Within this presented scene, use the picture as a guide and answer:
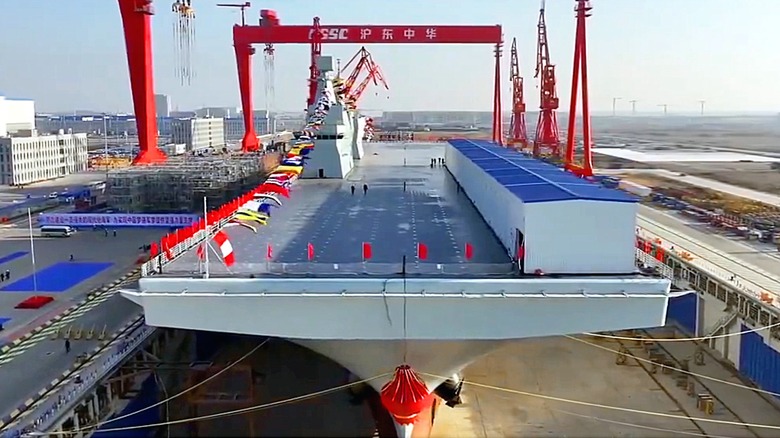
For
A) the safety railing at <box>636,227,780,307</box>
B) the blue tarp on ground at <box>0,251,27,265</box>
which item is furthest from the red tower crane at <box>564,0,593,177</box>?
the blue tarp on ground at <box>0,251,27,265</box>

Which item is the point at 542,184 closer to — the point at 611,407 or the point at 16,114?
the point at 611,407

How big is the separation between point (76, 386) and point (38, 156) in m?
44.9

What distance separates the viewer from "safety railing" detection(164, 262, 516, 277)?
957 cm

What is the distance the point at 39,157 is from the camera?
168 feet

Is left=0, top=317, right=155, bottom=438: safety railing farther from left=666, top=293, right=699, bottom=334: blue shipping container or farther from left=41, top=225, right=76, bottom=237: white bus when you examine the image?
left=41, top=225, right=76, bottom=237: white bus

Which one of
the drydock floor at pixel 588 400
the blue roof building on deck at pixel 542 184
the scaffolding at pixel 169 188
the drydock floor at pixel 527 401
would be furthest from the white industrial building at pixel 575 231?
the scaffolding at pixel 169 188

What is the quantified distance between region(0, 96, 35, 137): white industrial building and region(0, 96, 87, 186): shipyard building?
52.6ft

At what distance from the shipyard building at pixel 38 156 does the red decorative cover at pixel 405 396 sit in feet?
147

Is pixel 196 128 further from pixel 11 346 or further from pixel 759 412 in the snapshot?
pixel 759 412

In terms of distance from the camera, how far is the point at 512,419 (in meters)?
13.9

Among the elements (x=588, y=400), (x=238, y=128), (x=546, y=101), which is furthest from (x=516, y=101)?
(x=238, y=128)

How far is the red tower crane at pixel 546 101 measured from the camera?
42.4 meters

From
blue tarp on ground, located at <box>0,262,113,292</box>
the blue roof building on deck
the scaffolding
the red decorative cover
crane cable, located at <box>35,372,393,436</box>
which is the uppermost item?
the blue roof building on deck

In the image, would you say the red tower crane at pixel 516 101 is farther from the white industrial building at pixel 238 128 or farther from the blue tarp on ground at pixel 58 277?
the white industrial building at pixel 238 128
